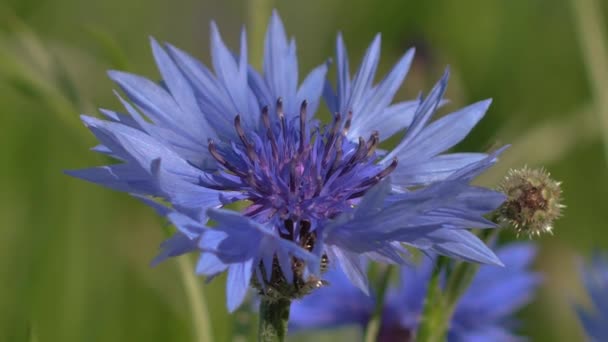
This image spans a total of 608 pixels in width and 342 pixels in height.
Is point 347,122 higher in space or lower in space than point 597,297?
higher

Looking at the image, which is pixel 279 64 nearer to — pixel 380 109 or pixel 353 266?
pixel 380 109

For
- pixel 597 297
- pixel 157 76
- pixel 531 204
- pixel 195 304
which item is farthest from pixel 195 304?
pixel 157 76

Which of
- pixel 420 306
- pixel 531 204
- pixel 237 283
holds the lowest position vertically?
pixel 420 306

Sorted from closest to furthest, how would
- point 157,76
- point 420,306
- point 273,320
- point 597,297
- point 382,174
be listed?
point 273,320
point 382,174
point 597,297
point 420,306
point 157,76

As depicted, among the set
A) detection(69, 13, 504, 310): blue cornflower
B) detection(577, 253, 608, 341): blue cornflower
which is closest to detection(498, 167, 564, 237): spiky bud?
detection(69, 13, 504, 310): blue cornflower

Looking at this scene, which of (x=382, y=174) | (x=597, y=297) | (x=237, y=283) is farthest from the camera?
(x=597, y=297)

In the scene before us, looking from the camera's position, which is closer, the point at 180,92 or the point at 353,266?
the point at 353,266

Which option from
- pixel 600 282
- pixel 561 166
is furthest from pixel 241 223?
pixel 561 166
